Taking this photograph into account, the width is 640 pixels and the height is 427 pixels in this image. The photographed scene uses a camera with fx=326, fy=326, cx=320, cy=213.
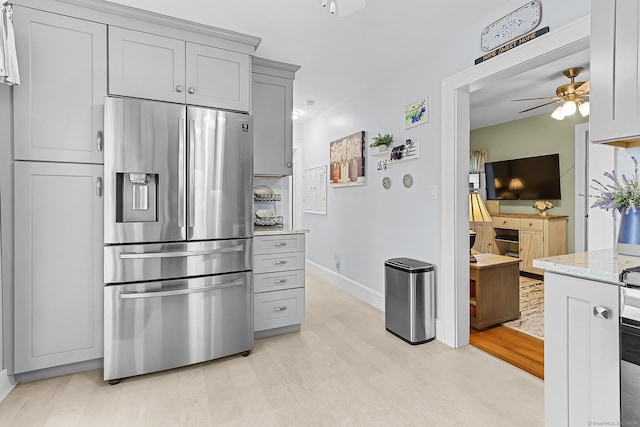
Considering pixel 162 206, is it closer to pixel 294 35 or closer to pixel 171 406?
pixel 171 406

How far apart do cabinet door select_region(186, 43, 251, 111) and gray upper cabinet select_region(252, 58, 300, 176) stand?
404 millimetres

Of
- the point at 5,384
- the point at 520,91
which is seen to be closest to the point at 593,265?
the point at 5,384

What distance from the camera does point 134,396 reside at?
196cm

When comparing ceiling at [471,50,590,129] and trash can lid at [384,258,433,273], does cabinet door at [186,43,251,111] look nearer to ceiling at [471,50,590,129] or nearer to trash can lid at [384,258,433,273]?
trash can lid at [384,258,433,273]

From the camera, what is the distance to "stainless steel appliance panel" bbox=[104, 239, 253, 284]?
2086 millimetres

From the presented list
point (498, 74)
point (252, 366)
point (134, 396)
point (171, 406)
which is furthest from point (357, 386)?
point (498, 74)

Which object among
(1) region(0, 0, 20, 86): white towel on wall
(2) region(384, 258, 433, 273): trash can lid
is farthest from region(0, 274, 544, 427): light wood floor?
(1) region(0, 0, 20, 86): white towel on wall

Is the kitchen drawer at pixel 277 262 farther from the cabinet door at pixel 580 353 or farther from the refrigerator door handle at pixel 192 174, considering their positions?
the cabinet door at pixel 580 353

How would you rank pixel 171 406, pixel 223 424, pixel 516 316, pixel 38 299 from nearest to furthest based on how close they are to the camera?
pixel 223 424 → pixel 171 406 → pixel 38 299 → pixel 516 316

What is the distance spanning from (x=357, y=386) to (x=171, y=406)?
1.10 meters

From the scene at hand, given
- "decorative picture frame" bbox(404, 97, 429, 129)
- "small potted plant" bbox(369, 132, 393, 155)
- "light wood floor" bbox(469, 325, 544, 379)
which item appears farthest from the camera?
"small potted plant" bbox(369, 132, 393, 155)

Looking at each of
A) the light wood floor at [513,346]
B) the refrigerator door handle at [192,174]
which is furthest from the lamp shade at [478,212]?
the refrigerator door handle at [192,174]

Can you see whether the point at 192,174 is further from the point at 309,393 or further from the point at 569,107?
the point at 569,107

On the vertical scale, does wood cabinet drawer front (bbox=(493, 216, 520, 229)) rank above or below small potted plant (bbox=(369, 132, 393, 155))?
below
